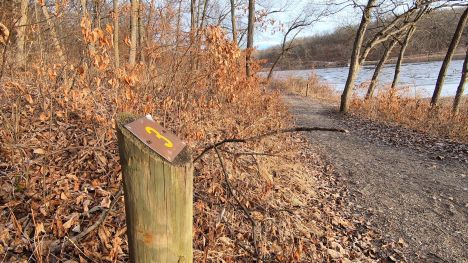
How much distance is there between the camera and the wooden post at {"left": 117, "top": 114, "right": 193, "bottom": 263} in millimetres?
1106

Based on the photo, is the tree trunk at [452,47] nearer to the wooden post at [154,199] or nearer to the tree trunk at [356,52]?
the tree trunk at [356,52]

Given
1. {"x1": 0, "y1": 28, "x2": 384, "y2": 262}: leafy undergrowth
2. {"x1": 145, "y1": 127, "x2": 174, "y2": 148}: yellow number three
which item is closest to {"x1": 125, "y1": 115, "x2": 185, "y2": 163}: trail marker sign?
{"x1": 145, "y1": 127, "x2": 174, "y2": 148}: yellow number three

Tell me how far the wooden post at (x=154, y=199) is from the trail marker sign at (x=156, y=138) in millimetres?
19

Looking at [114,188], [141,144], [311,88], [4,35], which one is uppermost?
[4,35]

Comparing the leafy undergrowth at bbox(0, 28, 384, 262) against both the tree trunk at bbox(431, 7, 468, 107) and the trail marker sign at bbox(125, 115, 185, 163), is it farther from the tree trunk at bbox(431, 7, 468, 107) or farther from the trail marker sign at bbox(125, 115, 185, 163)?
the tree trunk at bbox(431, 7, 468, 107)

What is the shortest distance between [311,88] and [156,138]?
20293mm

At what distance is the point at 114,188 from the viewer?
3084mm

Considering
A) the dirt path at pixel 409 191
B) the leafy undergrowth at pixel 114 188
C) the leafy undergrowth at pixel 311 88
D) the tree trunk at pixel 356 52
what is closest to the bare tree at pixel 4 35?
the leafy undergrowth at pixel 114 188

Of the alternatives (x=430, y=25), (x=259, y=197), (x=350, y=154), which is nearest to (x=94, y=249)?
(x=259, y=197)

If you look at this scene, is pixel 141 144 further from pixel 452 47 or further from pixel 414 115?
pixel 452 47

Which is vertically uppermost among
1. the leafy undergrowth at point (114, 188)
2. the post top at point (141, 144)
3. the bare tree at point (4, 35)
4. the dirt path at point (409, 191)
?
the bare tree at point (4, 35)

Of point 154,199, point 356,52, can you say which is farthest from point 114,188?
point 356,52

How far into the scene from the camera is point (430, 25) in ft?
51.3

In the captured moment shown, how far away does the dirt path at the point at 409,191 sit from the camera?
11.6 feet
